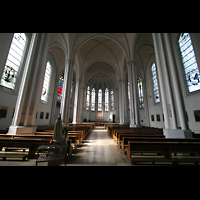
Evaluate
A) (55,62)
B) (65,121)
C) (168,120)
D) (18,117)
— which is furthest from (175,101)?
(55,62)

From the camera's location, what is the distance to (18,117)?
528 centimetres

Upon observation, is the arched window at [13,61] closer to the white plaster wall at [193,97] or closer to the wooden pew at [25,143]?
the wooden pew at [25,143]

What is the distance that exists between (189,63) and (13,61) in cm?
1549

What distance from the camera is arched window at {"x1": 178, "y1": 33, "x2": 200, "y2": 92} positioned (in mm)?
8064

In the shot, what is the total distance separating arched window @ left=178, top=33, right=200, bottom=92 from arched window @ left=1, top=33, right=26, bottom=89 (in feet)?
49.6

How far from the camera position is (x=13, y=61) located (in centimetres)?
888

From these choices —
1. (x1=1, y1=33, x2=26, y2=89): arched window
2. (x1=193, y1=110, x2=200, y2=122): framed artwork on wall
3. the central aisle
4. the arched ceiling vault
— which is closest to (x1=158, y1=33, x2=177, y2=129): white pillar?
the central aisle

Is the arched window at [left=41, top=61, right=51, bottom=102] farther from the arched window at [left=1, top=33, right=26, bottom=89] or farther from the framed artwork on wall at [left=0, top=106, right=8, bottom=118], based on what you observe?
the framed artwork on wall at [left=0, top=106, right=8, bottom=118]

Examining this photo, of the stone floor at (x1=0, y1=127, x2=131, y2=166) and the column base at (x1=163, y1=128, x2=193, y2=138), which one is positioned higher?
the column base at (x1=163, y1=128, x2=193, y2=138)

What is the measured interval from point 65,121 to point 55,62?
36.8 ft

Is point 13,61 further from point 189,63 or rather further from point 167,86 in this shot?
point 189,63

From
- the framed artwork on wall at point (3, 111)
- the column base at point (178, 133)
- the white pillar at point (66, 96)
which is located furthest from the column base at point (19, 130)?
the column base at point (178, 133)
